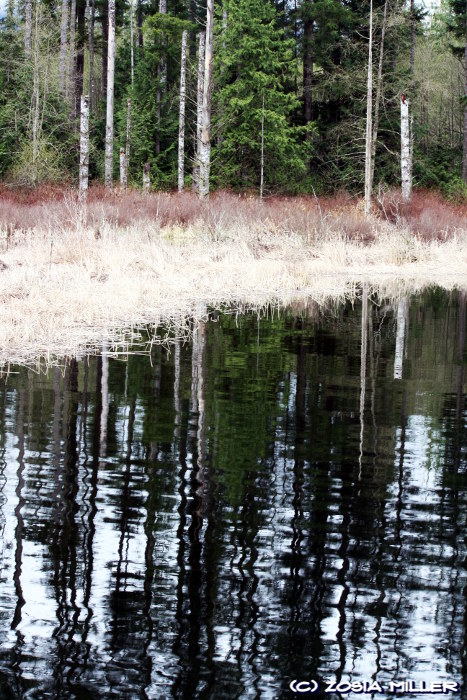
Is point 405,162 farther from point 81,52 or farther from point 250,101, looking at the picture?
point 81,52

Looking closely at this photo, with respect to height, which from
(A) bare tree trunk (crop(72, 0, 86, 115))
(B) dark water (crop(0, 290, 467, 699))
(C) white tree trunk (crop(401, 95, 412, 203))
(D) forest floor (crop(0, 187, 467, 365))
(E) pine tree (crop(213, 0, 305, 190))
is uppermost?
(A) bare tree trunk (crop(72, 0, 86, 115))

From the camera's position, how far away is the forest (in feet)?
125

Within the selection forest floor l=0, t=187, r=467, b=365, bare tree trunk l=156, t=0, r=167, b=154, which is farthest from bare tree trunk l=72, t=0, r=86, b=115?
forest floor l=0, t=187, r=467, b=365

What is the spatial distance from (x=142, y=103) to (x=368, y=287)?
92.2 ft

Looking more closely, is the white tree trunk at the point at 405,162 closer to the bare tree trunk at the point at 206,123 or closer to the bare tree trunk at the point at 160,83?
the bare tree trunk at the point at 206,123

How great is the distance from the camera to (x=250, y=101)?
39.1m

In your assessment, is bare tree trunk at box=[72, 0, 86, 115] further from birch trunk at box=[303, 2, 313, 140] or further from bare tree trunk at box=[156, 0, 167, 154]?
birch trunk at box=[303, 2, 313, 140]

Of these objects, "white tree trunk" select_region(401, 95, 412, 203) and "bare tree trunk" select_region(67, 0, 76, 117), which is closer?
"white tree trunk" select_region(401, 95, 412, 203)

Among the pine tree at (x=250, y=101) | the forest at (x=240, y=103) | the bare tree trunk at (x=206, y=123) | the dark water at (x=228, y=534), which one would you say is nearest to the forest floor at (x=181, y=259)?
the bare tree trunk at (x=206, y=123)

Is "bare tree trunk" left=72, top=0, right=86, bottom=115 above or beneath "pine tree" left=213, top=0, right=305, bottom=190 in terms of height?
above

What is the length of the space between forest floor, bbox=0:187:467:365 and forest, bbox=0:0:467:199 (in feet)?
37.0

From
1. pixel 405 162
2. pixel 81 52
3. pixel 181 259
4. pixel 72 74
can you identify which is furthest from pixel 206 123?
pixel 81 52

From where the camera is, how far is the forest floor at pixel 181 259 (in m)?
11.2

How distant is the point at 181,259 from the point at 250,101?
23292 mm
